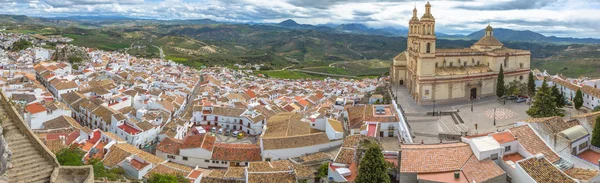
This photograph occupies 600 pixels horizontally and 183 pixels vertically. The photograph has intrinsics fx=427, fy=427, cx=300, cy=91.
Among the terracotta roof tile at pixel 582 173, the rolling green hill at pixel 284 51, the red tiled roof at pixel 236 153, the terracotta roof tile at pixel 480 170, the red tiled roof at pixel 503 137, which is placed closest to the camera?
the terracotta roof tile at pixel 582 173

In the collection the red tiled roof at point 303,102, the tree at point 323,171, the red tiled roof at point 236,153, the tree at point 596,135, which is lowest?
the red tiled roof at point 236,153

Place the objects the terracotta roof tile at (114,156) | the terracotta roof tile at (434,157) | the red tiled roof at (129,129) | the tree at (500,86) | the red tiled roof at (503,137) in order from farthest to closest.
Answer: the tree at (500,86)
the red tiled roof at (129,129)
the terracotta roof tile at (114,156)
the red tiled roof at (503,137)
the terracotta roof tile at (434,157)

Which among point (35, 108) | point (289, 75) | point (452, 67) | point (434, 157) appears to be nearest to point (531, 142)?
point (434, 157)

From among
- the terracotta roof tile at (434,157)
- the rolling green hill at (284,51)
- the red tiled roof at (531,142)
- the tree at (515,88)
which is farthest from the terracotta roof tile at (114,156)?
the rolling green hill at (284,51)

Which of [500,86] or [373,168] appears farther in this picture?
[500,86]

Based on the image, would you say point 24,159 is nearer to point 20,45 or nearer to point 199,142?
point 199,142

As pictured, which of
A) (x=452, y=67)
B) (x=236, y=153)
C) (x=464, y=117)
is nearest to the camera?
(x=236, y=153)

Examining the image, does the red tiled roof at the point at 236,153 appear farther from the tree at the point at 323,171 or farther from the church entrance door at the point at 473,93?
the church entrance door at the point at 473,93

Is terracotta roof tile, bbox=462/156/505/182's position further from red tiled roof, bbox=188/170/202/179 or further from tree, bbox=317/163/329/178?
red tiled roof, bbox=188/170/202/179
